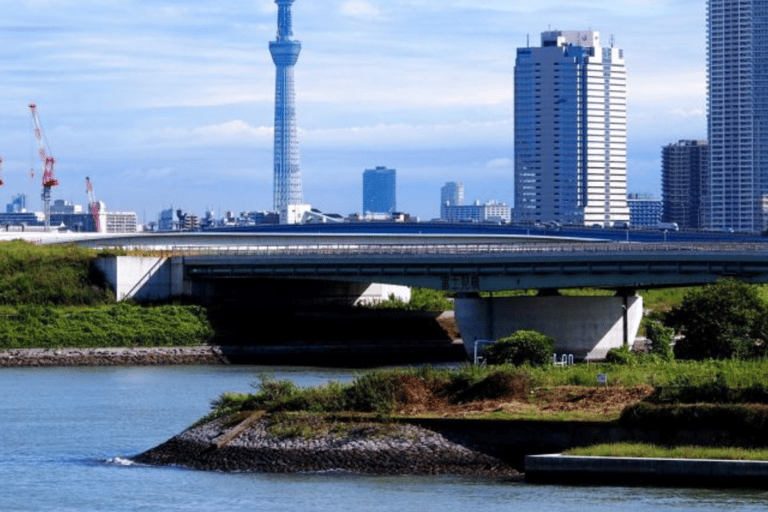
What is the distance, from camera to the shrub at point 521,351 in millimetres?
61469

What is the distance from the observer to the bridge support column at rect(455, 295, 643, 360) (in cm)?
9319

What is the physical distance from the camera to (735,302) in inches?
2694

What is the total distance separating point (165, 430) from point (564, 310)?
131 ft

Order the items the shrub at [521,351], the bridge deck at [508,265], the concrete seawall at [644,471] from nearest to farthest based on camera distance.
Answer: the concrete seawall at [644,471] → the shrub at [521,351] → the bridge deck at [508,265]

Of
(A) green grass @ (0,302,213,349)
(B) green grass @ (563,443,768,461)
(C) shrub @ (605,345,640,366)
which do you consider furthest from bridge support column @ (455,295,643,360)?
(B) green grass @ (563,443,768,461)

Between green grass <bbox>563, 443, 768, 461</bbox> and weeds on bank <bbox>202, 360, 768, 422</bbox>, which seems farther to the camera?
weeds on bank <bbox>202, 360, 768, 422</bbox>

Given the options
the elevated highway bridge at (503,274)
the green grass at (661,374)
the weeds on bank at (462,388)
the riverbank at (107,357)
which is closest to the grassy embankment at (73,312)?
the riverbank at (107,357)

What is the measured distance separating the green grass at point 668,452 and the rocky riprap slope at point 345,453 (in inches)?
89.0

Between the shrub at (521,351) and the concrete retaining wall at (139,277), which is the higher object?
the concrete retaining wall at (139,277)

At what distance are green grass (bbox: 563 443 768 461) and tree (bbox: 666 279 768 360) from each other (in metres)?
23.1

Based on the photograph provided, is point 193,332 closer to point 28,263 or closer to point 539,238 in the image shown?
point 28,263

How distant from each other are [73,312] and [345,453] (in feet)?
188

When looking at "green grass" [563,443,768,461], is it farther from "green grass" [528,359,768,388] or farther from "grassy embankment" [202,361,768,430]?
"green grass" [528,359,768,388]

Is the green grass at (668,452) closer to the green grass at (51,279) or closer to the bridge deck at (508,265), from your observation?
the bridge deck at (508,265)
